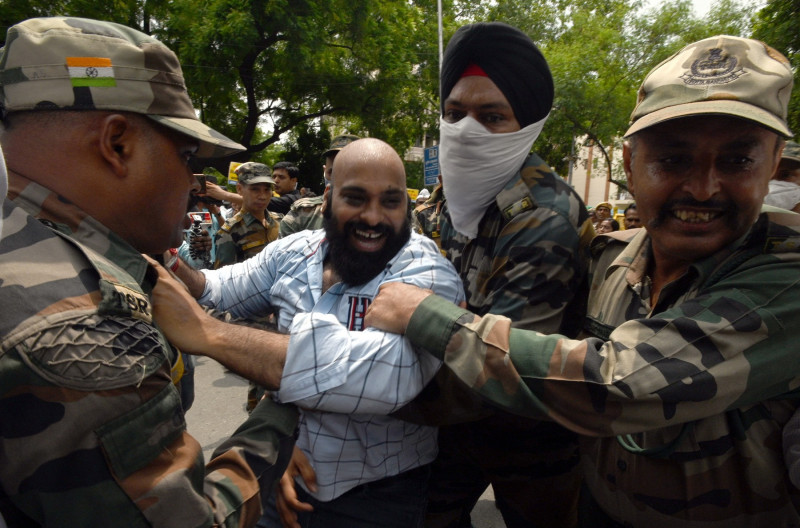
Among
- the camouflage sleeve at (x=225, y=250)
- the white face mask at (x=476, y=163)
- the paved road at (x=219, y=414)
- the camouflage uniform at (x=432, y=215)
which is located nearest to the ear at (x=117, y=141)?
the white face mask at (x=476, y=163)

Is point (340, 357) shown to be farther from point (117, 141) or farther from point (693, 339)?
point (693, 339)

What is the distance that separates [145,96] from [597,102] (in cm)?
1695

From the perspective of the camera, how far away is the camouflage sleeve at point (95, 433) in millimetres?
771

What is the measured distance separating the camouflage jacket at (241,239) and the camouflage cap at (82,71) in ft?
13.9

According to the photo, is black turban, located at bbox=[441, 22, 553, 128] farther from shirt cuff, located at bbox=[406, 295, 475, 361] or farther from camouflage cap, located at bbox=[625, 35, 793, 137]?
shirt cuff, located at bbox=[406, 295, 475, 361]

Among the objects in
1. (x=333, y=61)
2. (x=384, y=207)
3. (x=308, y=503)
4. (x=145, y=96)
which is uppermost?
(x=333, y=61)

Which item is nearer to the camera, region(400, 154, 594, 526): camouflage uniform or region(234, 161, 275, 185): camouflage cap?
region(400, 154, 594, 526): camouflage uniform

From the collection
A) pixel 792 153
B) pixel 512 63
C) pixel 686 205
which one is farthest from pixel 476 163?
pixel 792 153

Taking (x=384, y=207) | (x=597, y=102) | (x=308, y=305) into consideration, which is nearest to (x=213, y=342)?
(x=308, y=305)

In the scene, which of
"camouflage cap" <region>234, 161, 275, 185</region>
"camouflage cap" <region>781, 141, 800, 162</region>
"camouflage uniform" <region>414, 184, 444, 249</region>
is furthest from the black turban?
"camouflage cap" <region>234, 161, 275, 185</region>

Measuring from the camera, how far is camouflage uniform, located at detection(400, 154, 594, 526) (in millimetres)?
1683

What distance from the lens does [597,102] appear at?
15766 millimetres

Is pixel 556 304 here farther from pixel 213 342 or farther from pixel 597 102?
pixel 597 102

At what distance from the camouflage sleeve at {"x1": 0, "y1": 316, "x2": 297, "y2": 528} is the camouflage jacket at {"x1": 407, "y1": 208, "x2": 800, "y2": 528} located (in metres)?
0.70
